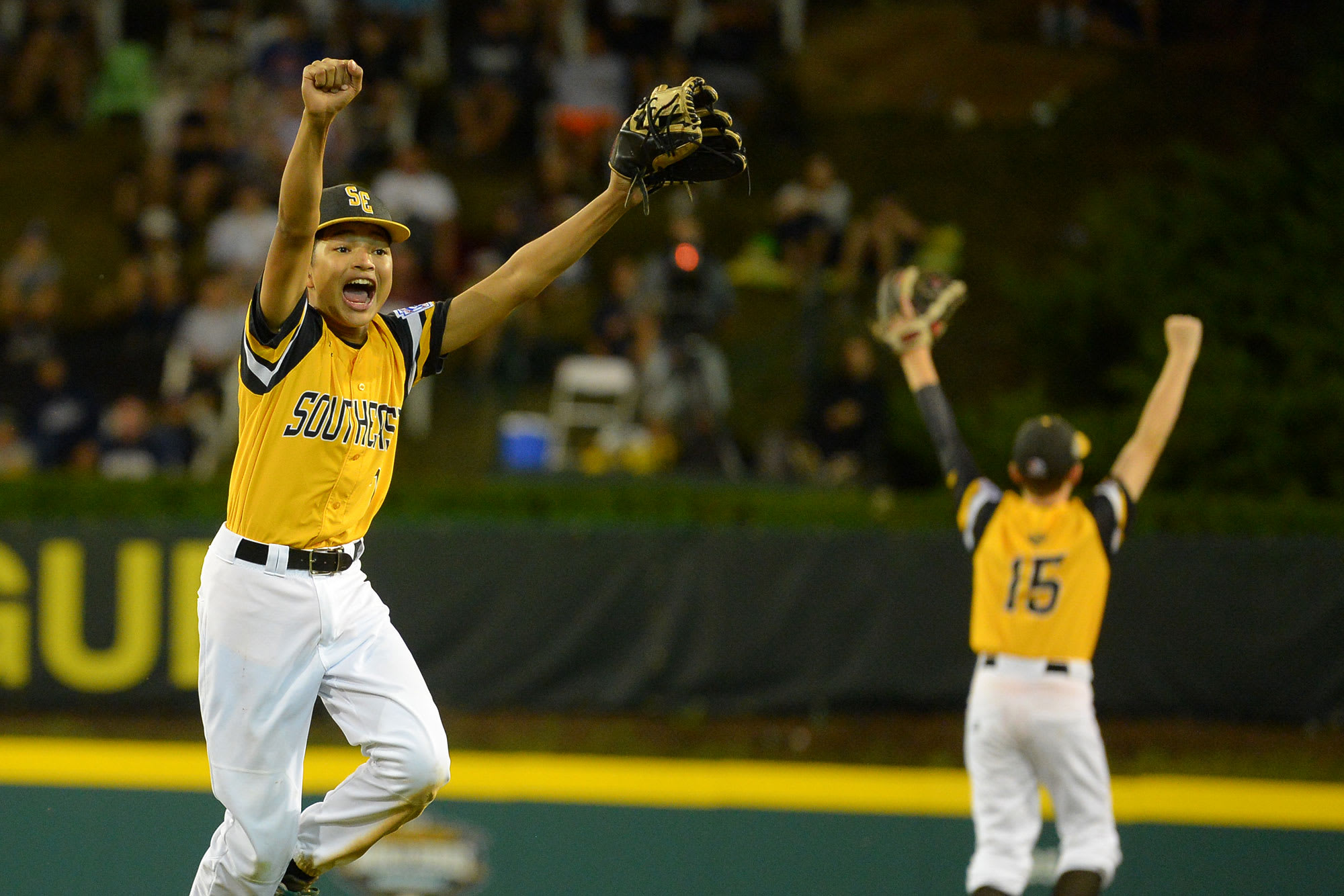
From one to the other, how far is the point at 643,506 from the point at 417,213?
445cm

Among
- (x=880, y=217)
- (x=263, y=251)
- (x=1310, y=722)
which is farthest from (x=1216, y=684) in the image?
(x=263, y=251)

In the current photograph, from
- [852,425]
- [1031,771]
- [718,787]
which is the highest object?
[852,425]

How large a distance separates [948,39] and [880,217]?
4.58 metres

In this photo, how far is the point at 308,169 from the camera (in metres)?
3.64

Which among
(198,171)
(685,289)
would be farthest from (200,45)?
(685,289)

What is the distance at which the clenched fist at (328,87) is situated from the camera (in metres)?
3.59

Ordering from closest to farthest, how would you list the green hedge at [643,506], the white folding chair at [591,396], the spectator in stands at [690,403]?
the green hedge at [643,506], the spectator in stands at [690,403], the white folding chair at [591,396]

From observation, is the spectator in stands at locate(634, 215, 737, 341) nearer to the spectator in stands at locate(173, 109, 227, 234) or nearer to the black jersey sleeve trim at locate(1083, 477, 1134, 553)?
the spectator in stands at locate(173, 109, 227, 234)

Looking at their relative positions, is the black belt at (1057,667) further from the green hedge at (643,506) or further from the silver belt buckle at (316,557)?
the green hedge at (643,506)

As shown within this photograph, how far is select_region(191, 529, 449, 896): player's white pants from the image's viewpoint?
4035mm

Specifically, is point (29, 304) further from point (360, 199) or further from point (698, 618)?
point (360, 199)

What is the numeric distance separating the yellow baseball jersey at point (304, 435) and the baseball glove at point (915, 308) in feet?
6.89

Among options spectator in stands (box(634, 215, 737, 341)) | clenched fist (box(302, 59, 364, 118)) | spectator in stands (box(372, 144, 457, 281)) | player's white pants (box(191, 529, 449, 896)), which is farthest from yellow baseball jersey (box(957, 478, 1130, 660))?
spectator in stands (box(372, 144, 457, 281))

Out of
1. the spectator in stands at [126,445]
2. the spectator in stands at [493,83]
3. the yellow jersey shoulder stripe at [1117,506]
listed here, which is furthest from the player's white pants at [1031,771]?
the spectator in stands at [493,83]
